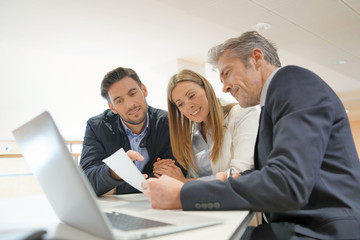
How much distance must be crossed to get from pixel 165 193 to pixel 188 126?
1.06 metres

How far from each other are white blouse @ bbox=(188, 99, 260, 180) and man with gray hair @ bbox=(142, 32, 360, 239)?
0.63 m

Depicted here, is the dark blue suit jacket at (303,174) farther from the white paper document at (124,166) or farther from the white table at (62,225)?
the white paper document at (124,166)

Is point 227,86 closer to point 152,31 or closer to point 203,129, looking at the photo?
point 203,129

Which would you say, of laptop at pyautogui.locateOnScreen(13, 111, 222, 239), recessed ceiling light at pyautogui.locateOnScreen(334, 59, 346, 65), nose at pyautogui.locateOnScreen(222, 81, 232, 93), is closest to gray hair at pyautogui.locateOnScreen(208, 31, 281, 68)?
nose at pyautogui.locateOnScreen(222, 81, 232, 93)

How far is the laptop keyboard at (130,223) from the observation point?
67 cm

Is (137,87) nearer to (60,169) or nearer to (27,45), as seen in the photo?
(60,169)

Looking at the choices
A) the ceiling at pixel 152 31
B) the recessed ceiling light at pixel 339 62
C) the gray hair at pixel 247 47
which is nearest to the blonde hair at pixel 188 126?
the gray hair at pixel 247 47

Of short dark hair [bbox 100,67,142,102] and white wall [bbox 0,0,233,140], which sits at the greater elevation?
white wall [bbox 0,0,233,140]

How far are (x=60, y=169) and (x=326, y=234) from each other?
71 centimetres

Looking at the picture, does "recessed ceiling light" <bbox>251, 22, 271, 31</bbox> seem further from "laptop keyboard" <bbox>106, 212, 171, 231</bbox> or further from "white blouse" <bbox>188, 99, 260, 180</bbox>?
"laptop keyboard" <bbox>106, 212, 171, 231</bbox>

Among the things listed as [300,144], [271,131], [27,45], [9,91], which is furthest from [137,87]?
[9,91]

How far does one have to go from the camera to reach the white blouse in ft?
5.33

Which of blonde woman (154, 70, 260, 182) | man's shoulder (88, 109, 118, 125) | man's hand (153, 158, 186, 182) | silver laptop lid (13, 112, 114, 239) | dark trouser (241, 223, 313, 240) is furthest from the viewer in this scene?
man's shoulder (88, 109, 118, 125)

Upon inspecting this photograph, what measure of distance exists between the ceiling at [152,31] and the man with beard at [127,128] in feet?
5.67
